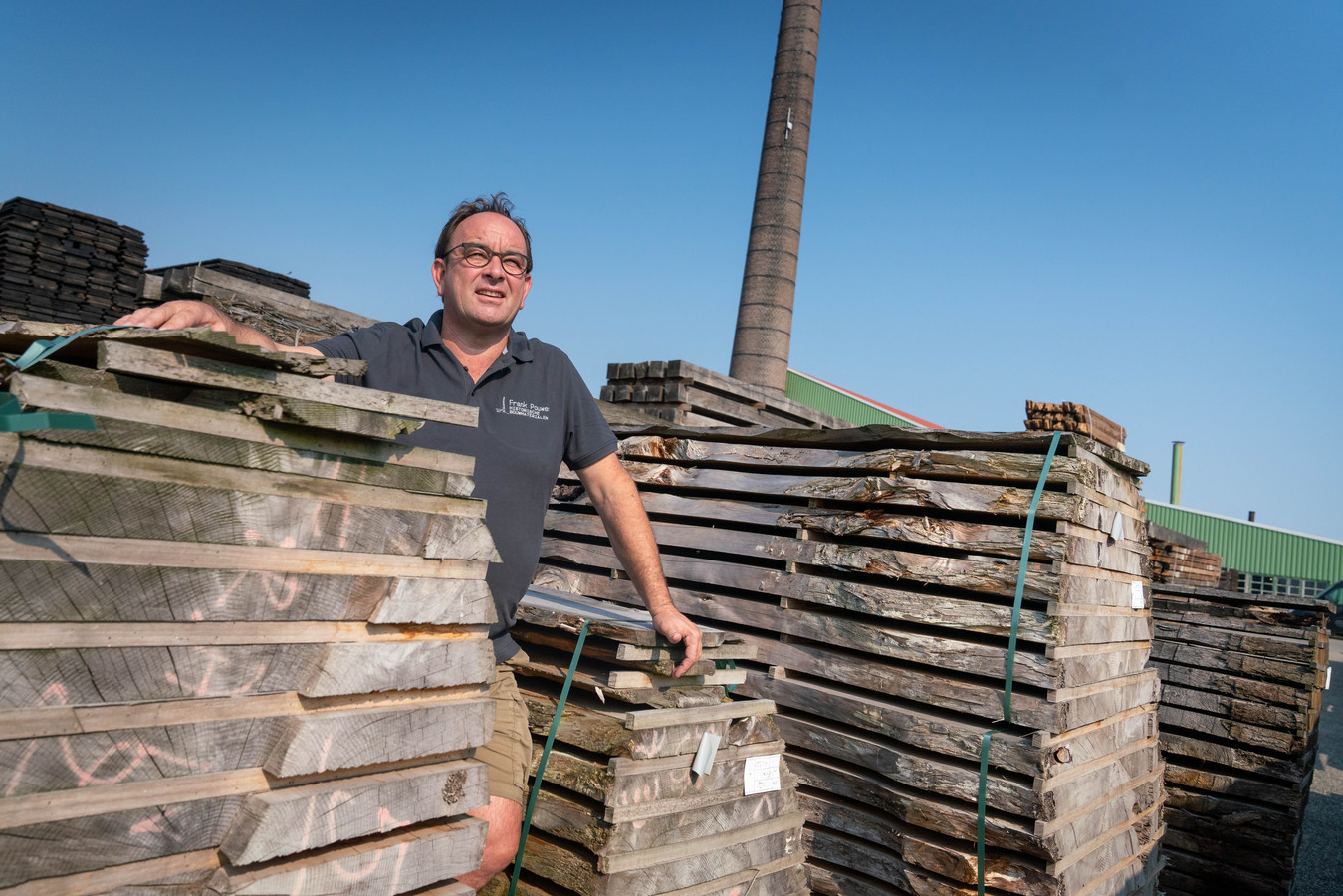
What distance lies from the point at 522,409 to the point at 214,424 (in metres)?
1.35

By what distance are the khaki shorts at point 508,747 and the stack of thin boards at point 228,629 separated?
52 cm

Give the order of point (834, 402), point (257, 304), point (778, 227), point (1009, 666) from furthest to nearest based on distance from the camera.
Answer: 1. point (834, 402)
2. point (778, 227)
3. point (257, 304)
4. point (1009, 666)

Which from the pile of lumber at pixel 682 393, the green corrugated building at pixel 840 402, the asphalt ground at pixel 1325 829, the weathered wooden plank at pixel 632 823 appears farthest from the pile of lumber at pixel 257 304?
the green corrugated building at pixel 840 402

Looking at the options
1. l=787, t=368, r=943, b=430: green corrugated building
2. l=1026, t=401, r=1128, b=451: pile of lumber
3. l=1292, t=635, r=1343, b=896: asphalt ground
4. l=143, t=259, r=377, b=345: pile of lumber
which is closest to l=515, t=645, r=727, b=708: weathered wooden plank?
l=1026, t=401, r=1128, b=451: pile of lumber

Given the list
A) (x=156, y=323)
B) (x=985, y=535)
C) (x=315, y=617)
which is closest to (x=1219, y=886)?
(x=985, y=535)

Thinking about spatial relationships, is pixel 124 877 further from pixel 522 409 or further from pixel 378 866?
pixel 522 409

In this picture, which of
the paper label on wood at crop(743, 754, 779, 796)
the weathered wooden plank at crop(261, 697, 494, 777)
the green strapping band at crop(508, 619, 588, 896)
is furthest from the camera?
the paper label on wood at crop(743, 754, 779, 796)

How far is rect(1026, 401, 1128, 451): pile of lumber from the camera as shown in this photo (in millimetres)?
4344

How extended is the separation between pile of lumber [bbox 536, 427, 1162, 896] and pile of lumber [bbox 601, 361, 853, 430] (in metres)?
2.06

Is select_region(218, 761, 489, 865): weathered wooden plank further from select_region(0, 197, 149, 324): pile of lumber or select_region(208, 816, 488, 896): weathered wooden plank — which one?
select_region(0, 197, 149, 324): pile of lumber

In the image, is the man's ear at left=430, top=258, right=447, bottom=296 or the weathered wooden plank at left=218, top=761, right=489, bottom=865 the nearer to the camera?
the weathered wooden plank at left=218, top=761, right=489, bottom=865

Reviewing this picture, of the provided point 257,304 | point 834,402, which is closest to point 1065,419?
point 257,304

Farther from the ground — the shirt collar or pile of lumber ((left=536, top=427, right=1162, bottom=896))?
the shirt collar

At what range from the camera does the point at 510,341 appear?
3.22 m
